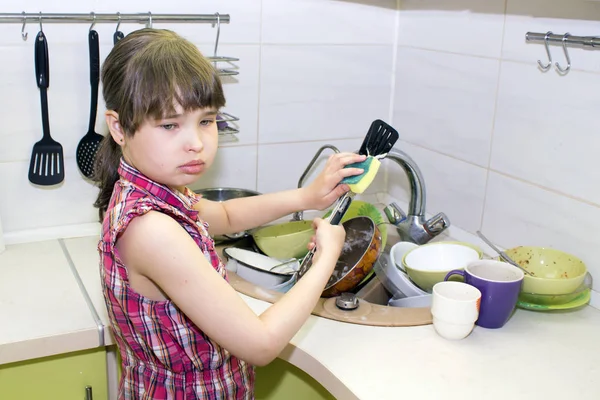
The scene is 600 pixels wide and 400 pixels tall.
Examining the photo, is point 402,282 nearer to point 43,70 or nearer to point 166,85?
point 166,85

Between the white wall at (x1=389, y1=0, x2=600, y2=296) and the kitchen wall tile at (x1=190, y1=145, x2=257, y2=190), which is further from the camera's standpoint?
the kitchen wall tile at (x1=190, y1=145, x2=257, y2=190)

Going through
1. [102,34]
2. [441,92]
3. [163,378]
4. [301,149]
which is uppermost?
[102,34]

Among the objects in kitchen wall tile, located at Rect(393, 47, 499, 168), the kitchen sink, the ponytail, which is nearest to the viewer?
Result: the ponytail

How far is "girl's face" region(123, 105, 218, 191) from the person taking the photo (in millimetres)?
911

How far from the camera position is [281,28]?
1602 mm

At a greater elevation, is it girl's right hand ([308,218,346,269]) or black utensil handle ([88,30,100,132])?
black utensil handle ([88,30,100,132])

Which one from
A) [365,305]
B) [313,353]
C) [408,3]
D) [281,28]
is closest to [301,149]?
[281,28]

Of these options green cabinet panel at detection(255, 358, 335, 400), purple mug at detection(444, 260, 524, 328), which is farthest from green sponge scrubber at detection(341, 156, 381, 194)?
green cabinet panel at detection(255, 358, 335, 400)

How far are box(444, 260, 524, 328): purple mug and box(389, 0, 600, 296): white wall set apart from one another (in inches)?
7.8

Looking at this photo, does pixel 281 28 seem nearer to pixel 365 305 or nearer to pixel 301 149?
pixel 301 149

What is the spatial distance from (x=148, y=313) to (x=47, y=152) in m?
0.65

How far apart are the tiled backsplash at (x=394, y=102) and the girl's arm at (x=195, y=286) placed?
65 centimetres

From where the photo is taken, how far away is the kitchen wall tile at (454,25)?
142 cm

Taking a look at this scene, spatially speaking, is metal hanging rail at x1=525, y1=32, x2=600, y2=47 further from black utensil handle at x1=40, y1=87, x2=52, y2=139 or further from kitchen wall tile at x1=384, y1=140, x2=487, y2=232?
black utensil handle at x1=40, y1=87, x2=52, y2=139
